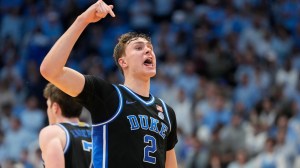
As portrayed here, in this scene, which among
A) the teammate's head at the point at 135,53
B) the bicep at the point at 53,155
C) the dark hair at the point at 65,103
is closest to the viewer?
the teammate's head at the point at 135,53

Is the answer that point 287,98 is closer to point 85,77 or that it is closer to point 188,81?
point 188,81

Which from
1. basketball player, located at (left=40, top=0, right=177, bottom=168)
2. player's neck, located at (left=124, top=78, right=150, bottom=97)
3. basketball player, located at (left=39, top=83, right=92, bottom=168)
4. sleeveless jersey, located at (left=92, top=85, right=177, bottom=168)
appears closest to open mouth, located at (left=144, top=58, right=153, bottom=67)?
basketball player, located at (left=40, top=0, right=177, bottom=168)

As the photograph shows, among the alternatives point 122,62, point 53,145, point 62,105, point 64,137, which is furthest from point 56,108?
point 122,62

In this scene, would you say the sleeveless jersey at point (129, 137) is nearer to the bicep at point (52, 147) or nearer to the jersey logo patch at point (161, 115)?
the jersey logo patch at point (161, 115)

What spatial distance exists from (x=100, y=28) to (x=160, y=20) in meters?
1.80

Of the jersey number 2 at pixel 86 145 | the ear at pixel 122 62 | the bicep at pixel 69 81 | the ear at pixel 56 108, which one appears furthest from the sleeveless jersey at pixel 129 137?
the ear at pixel 56 108

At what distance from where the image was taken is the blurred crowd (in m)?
15.8

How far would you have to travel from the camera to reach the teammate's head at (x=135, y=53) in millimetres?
6691

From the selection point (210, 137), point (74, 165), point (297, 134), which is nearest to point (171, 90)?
point (210, 137)

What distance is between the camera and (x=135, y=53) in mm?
6750

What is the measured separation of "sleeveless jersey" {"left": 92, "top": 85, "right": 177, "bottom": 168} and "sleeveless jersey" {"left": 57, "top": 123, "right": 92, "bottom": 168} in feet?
2.63

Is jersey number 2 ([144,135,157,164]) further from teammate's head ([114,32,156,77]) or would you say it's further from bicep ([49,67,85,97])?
bicep ([49,67,85,97])

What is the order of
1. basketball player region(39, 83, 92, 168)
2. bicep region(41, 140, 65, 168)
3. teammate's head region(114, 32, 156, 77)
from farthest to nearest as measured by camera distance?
basketball player region(39, 83, 92, 168) → bicep region(41, 140, 65, 168) → teammate's head region(114, 32, 156, 77)

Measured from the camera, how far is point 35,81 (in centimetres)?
1852
